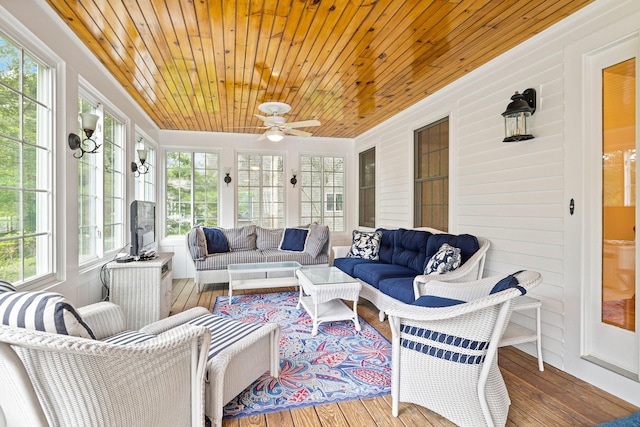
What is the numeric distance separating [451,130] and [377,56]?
4.58ft

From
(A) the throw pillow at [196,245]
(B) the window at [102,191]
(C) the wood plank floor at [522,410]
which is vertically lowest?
(C) the wood plank floor at [522,410]

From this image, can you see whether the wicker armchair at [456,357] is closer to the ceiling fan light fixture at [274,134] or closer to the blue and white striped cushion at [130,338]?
the blue and white striped cushion at [130,338]

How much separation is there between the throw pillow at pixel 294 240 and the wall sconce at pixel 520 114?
3.71m

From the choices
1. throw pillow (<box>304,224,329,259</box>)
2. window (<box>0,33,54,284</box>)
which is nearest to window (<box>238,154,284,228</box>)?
throw pillow (<box>304,224,329,259</box>)

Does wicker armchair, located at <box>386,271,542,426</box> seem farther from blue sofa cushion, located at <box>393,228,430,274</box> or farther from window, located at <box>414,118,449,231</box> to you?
window, located at <box>414,118,449,231</box>

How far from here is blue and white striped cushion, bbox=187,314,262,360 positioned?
2.03 m

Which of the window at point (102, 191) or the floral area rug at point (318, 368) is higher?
the window at point (102, 191)

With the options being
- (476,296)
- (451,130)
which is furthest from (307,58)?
(476,296)

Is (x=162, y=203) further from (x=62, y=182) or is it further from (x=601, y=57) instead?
(x=601, y=57)

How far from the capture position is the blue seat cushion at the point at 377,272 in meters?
3.79

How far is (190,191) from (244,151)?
4.19ft

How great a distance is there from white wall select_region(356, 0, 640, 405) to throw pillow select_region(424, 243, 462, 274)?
1.24 feet

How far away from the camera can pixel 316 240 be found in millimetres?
5633

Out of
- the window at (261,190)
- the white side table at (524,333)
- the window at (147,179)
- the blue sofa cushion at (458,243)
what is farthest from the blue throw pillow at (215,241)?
the white side table at (524,333)
